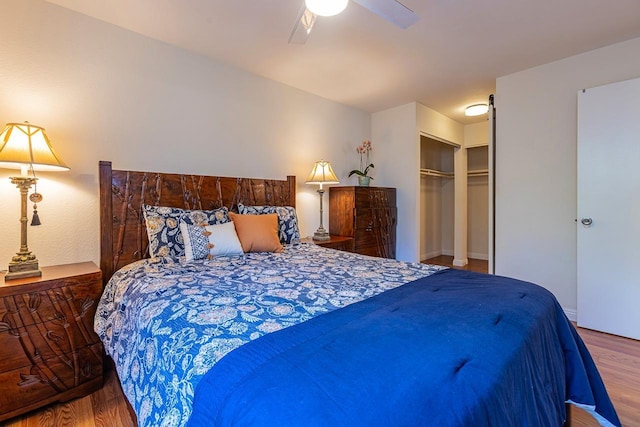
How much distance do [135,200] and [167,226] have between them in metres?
0.37

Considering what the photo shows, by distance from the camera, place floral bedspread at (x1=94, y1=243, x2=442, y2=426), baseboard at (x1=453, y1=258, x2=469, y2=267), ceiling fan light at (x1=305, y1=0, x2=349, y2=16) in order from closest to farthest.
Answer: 1. floral bedspread at (x1=94, y1=243, x2=442, y2=426)
2. ceiling fan light at (x1=305, y1=0, x2=349, y2=16)
3. baseboard at (x1=453, y1=258, x2=469, y2=267)

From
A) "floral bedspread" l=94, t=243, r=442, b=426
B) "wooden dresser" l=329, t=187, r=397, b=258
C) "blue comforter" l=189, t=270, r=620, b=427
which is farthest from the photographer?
"wooden dresser" l=329, t=187, r=397, b=258

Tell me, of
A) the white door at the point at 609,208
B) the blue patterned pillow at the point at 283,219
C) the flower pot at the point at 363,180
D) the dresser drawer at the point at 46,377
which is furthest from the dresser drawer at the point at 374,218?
the dresser drawer at the point at 46,377

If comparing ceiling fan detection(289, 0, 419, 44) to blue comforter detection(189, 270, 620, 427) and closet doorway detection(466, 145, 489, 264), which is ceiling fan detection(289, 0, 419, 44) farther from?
closet doorway detection(466, 145, 489, 264)

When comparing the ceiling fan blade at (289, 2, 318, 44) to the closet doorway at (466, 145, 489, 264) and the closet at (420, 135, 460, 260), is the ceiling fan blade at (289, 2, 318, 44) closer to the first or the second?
the closet at (420, 135, 460, 260)

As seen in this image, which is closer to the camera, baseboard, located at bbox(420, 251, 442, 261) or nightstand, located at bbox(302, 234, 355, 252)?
nightstand, located at bbox(302, 234, 355, 252)

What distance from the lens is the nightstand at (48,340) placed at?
1553mm

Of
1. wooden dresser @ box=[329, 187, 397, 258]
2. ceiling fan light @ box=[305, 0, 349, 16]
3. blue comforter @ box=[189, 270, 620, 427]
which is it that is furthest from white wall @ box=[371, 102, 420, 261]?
blue comforter @ box=[189, 270, 620, 427]

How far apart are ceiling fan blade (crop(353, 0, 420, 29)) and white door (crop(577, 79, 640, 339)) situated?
2097mm

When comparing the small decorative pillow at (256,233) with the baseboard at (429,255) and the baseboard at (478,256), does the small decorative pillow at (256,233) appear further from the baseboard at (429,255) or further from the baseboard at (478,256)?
the baseboard at (478,256)

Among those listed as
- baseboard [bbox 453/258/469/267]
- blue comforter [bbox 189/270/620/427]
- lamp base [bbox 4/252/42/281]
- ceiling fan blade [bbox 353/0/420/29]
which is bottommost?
baseboard [bbox 453/258/469/267]

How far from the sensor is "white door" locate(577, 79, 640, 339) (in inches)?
95.2

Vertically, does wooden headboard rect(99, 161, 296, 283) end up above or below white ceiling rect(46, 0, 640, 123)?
below

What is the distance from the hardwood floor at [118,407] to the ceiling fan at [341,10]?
236 cm
